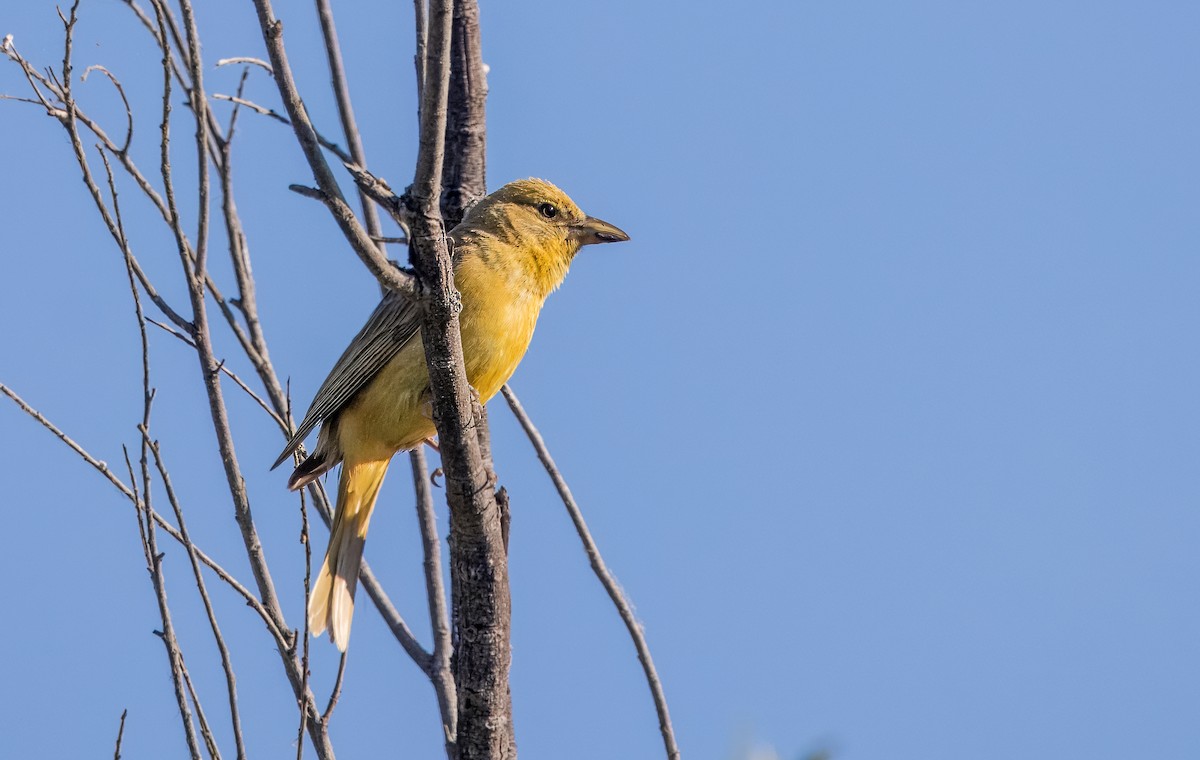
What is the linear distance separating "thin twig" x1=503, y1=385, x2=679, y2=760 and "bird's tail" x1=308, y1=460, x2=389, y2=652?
688 millimetres

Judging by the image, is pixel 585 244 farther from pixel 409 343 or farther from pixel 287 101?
pixel 287 101

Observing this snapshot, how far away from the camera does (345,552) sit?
4973 mm

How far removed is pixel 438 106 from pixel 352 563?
271 centimetres

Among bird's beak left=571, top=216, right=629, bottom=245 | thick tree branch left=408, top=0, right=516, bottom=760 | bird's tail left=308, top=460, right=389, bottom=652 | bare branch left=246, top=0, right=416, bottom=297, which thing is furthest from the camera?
bird's beak left=571, top=216, right=629, bottom=245

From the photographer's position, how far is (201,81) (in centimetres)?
377

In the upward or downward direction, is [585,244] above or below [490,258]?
above

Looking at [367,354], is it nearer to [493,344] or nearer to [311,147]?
[493,344]

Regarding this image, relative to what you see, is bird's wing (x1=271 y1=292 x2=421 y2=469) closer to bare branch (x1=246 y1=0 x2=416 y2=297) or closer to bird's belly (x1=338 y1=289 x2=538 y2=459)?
bird's belly (x1=338 y1=289 x2=538 y2=459)

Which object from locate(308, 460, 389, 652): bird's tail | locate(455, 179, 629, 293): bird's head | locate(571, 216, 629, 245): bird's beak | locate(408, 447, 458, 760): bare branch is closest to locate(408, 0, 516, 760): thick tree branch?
locate(408, 447, 458, 760): bare branch

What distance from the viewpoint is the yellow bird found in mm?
4578

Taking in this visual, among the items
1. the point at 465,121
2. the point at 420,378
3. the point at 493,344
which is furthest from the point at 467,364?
the point at 465,121

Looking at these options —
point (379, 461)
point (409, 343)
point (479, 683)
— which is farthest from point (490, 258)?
point (479, 683)

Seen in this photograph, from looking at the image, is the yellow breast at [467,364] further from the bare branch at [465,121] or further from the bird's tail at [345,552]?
the bare branch at [465,121]

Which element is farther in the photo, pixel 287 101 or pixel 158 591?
pixel 158 591
